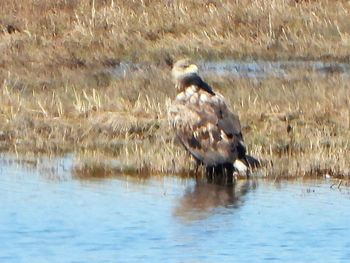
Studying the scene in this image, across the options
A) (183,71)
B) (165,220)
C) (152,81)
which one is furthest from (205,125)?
(152,81)

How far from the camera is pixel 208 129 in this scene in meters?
11.3

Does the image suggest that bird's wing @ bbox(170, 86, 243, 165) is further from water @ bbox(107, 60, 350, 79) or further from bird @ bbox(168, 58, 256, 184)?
water @ bbox(107, 60, 350, 79)

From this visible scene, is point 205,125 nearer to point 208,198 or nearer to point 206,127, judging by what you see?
point 206,127

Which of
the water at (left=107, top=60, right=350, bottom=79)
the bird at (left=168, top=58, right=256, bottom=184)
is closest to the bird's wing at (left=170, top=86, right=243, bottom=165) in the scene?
the bird at (left=168, top=58, right=256, bottom=184)

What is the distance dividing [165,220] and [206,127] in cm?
180

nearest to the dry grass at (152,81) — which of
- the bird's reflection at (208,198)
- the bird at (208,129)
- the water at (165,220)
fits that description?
the bird at (208,129)

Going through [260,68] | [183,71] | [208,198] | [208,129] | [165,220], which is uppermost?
[260,68]

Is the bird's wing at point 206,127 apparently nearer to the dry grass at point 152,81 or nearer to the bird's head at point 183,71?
the bird's head at point 183,71

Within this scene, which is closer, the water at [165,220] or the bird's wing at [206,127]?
the water at [165,220]

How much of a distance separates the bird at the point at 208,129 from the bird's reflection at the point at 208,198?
0.67 feet

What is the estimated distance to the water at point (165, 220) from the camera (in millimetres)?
8688

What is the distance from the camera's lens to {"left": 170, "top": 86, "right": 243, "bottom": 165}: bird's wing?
36.4 feet

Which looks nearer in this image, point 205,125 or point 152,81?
point 205,125

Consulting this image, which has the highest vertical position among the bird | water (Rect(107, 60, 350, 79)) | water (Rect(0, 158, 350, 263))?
water (Rect(107, 60, 350, 79))
